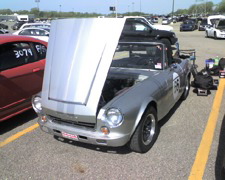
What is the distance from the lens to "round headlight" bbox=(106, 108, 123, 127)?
3.16 metres

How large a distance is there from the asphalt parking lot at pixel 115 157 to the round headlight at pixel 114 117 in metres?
0.63

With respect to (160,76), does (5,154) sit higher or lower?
lower

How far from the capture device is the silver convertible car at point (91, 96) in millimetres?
3229

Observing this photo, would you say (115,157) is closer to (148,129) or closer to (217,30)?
(148,129)

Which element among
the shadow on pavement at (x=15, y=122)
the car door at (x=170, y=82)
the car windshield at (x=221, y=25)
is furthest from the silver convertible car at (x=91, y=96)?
the car windshield at (x=221, y=25)

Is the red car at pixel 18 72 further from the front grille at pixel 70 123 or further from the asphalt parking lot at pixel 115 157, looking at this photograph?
the front grille at pixel 70 123

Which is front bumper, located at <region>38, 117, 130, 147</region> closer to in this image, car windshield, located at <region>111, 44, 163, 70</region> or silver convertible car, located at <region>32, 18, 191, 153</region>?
silver convertible car, located at <region>32, 18, 191, 153</region>

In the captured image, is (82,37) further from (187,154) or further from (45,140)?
(187,154)

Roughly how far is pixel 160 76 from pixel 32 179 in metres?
2.42

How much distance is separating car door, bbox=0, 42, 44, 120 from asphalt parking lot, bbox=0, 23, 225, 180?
0.47m

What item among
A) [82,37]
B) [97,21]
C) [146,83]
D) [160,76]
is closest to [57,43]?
[82,37]

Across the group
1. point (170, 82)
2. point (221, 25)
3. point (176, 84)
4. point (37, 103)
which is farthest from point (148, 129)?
point (221, 25)

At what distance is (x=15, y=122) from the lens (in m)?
5.05

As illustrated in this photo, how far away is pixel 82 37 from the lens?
3.46m
